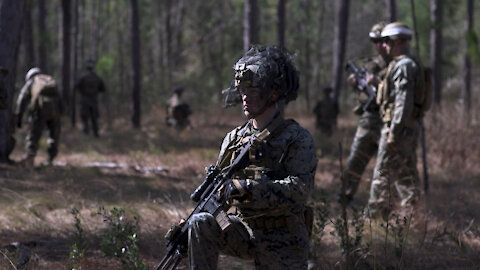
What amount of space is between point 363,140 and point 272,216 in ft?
12.9

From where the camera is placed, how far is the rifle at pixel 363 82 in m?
7.09

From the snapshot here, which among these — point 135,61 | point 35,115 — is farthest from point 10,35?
point 135,61

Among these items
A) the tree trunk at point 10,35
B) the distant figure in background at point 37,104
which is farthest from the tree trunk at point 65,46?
the tree trunk at point 10,35

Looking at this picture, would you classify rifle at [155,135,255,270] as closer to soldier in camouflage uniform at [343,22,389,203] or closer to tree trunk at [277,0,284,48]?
soldier in camouflage uniform at [343,22,389,203]

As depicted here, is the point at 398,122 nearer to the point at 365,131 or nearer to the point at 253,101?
the point at 365,131

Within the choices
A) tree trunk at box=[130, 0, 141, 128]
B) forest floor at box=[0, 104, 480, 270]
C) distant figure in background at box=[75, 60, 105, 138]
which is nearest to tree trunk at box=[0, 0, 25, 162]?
forest floor at box=[0, 104, 480, 270]

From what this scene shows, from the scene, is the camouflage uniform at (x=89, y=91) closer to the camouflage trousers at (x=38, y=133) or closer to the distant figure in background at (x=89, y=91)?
the distant figure in background at (x=89, y=91)

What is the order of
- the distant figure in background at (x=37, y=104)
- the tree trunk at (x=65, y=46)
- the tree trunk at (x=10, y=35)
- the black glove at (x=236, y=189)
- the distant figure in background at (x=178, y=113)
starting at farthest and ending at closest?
the tree trunk at (x=65, y=46), the distant figure in background at (x=178, y=113), the distant figure in background at (x=37, y=104), the tree trunk at (x=10, y=35), the black glove at (x=236, y=189)

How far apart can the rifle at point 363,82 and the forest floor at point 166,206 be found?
1.25 metres

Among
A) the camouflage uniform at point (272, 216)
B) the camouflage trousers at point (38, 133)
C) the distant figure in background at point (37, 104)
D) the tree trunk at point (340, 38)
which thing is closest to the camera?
the camouflage uniform at point (272, 216)

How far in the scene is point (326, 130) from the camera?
1616cm

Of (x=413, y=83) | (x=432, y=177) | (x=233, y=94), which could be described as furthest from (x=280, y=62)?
(x=432, y=177)

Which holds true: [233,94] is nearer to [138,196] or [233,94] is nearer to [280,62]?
[280,62]

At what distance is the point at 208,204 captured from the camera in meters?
3.31
